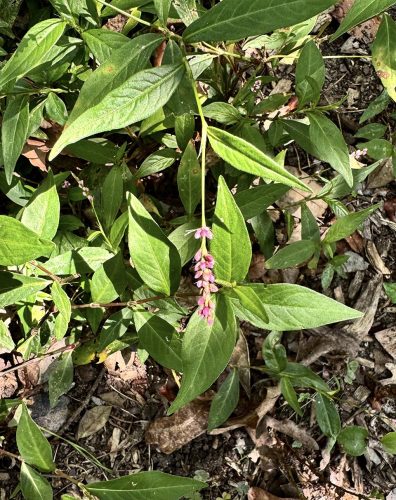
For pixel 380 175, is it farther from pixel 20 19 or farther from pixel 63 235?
pixel 20 19

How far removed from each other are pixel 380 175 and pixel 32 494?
2.06 m

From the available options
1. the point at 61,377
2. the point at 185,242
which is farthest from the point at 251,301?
the point at 61,377

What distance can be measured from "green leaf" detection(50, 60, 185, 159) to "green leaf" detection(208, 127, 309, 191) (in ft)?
0.50

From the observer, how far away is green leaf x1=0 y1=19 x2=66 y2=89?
1.45 metres

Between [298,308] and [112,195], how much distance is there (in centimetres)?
75

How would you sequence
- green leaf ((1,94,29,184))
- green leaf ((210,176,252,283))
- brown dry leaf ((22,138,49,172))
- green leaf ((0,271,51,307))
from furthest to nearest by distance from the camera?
1. brown dry leaf ((22,138,49,172))
2. green leaf ((1,94,29,184))
3. green leaf ((0,271,51,307))
4. green leaf ((210,176,252,283))

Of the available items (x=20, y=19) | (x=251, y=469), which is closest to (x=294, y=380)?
(x=251, y=469)

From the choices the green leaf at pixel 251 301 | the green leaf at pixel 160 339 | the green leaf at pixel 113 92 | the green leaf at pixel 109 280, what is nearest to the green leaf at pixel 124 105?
the green leaf at pixel 113 92

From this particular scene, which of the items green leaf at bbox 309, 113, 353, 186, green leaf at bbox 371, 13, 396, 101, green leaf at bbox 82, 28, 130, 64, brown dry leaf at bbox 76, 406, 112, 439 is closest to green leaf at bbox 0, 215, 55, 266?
green leaf at bbox 82, 28, 130, 64

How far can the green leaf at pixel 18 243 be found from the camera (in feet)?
4.21

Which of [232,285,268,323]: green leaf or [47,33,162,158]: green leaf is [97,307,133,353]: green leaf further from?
[47,33,162,158]: green leaf

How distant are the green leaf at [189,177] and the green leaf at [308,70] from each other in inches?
16.0

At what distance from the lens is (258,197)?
5.96ft

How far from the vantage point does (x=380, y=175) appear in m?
2.78
